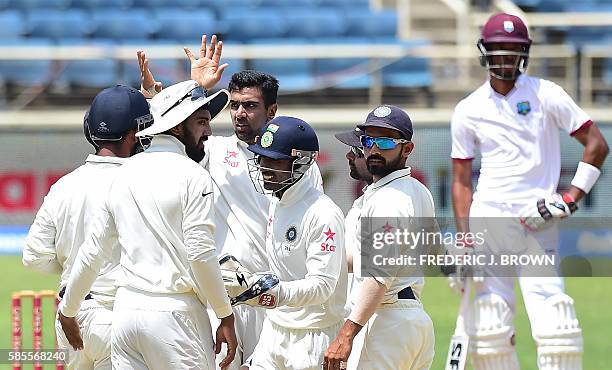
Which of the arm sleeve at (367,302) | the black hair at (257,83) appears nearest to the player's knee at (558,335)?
the arm sleeve at (367,302)

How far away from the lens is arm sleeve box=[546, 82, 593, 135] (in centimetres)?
609

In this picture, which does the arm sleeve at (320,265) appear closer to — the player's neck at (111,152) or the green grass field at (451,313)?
the player's neck at (111,152)

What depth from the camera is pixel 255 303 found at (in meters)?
4.57

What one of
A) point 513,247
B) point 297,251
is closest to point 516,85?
point 513,247

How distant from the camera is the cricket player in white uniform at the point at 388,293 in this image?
4645 mm

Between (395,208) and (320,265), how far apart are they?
1.24 ft

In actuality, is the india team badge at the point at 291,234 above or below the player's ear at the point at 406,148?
below

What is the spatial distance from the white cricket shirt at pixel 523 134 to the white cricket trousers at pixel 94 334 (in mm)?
2146

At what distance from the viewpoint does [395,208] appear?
4711 mm

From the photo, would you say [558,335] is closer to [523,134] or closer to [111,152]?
[523,134]

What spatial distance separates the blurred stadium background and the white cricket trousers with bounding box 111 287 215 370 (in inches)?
241

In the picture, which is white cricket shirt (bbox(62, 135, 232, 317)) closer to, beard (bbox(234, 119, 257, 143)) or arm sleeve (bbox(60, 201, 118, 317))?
arm sleeve (bbox(60, 201, 118, 317))

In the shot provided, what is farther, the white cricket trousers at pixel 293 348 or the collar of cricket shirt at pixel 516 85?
the collar of cricket shirt at pixel 516 85

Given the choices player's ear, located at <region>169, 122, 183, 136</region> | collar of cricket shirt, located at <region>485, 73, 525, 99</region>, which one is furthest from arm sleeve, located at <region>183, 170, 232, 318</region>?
collar of cricket shirt, located at <region>485, 73, 525, 99</region>
